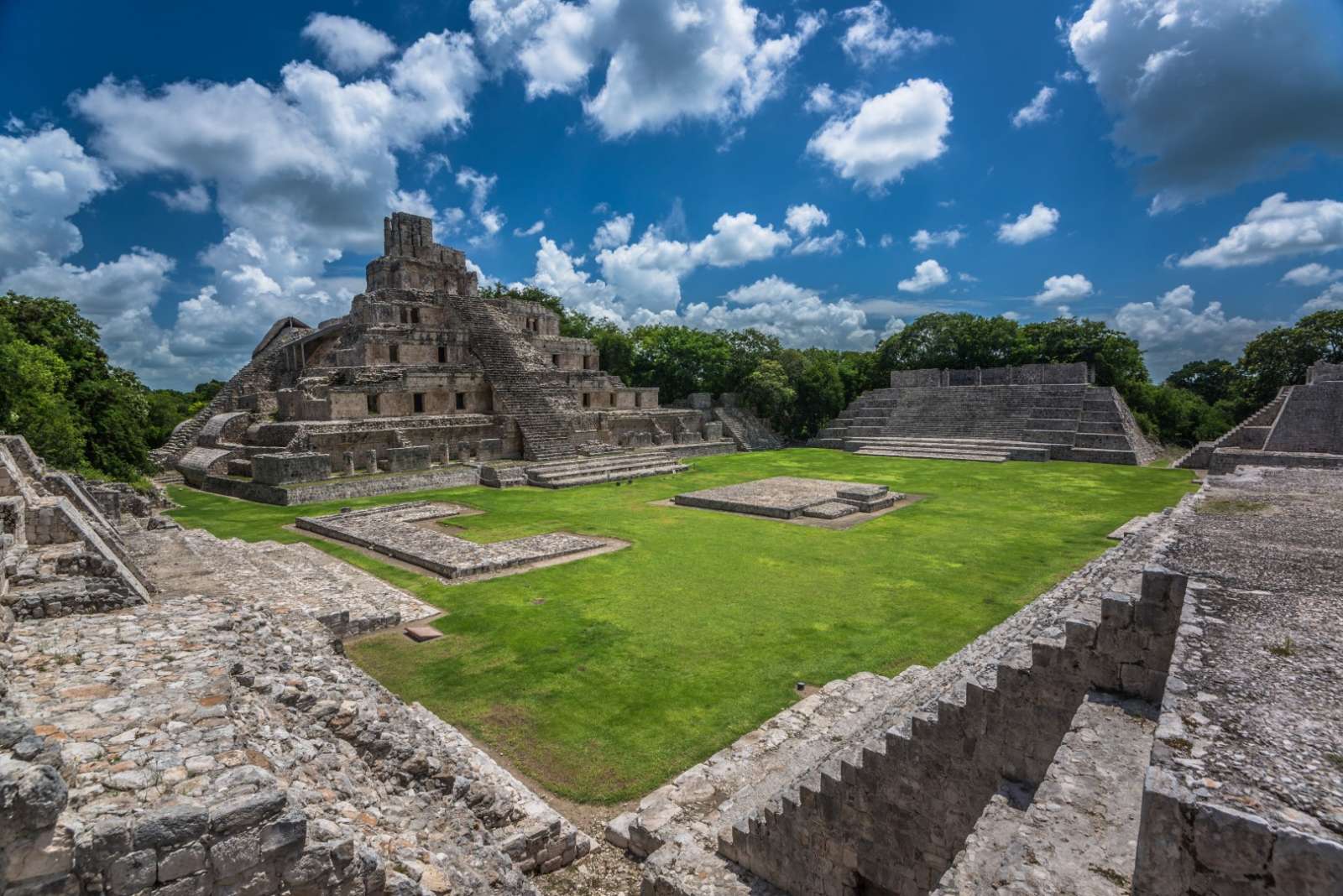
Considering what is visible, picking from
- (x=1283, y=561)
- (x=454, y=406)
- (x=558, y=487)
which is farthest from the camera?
(x=454, y=406)

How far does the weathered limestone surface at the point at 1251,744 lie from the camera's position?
2062 millimetres

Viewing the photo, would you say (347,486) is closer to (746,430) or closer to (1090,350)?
(746,430)

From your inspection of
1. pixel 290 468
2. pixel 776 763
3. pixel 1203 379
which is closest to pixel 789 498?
pixel 776 763

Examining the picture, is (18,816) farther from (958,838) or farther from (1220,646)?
(1220,646)

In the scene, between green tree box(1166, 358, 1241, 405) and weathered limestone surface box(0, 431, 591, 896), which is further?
green tree box(1166, 358, 1241, 405)

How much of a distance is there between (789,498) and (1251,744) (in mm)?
14971

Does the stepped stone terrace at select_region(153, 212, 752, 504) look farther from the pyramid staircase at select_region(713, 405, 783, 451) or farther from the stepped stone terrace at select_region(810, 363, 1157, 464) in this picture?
the stepped stone terrace at select_region(810, 363, 1157, 464)

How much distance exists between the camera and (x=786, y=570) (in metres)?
11.4

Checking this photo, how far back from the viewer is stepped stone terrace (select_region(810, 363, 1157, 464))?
89.6 feet

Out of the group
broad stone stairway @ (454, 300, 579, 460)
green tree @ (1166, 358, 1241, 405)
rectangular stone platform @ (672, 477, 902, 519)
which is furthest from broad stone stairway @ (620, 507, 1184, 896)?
green tree @ (1166, 358, 1241, 405)

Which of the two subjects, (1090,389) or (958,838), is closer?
(958,838)

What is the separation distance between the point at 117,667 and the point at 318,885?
2498 mm

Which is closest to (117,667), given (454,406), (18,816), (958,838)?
(18,816)

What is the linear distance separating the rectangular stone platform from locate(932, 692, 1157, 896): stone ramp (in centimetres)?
1217
